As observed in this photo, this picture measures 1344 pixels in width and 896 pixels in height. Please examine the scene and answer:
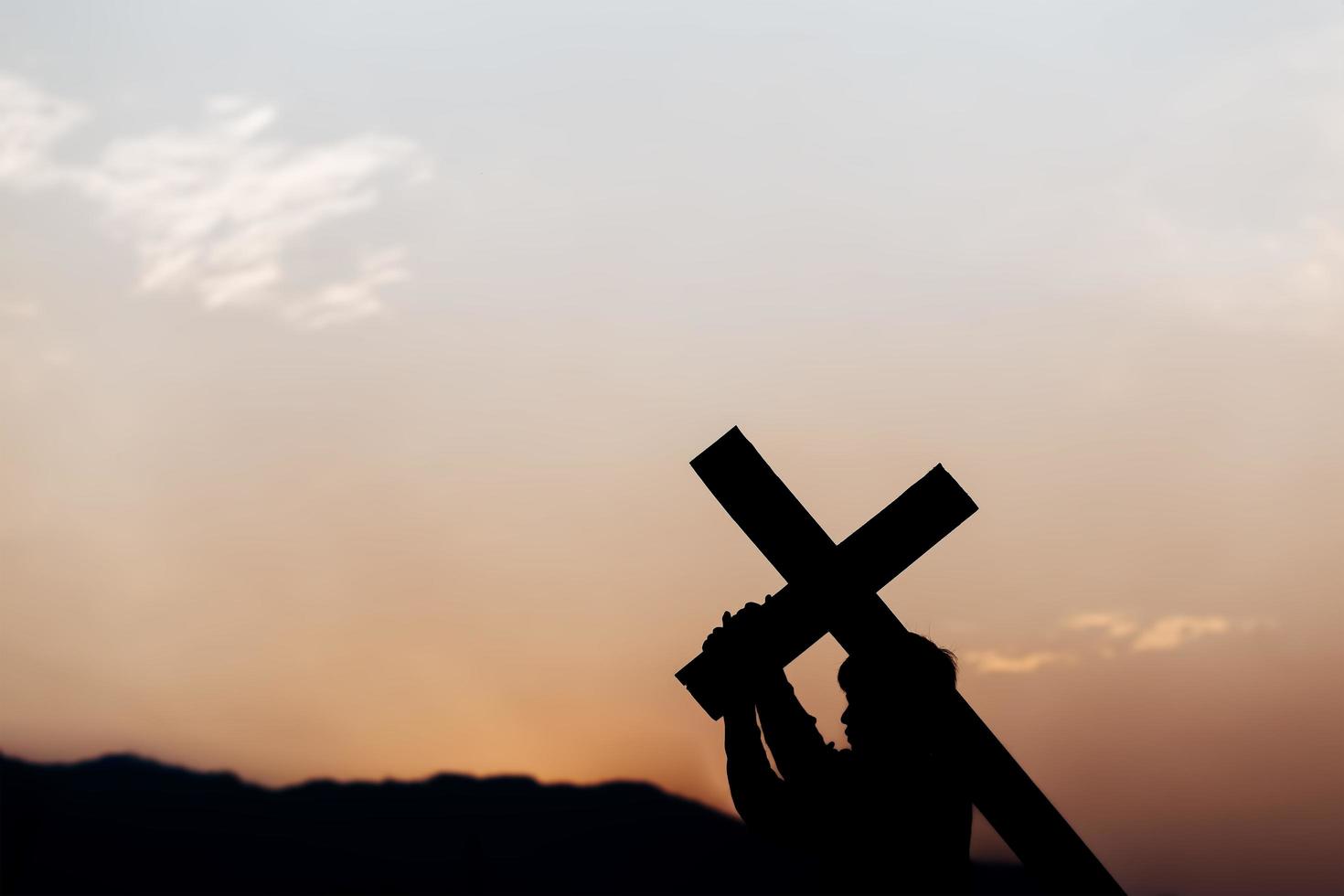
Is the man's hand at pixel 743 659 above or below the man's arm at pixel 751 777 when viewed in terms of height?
above

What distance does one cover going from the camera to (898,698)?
475 centimetres

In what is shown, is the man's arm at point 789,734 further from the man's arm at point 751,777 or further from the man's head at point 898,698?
the man's head at point 898,698

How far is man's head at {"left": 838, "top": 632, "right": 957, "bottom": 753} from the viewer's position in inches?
185

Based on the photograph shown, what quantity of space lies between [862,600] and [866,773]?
2.17 ft

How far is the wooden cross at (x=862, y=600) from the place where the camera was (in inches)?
187

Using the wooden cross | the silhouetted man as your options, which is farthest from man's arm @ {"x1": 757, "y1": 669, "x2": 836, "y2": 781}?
the wooden cross

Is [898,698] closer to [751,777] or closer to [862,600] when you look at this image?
[862,600]

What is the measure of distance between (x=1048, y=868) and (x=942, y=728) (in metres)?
0.66

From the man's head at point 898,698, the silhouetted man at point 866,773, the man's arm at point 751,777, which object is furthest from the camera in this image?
the man's head at point 898,698

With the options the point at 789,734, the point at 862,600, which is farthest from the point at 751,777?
the point at 862,600

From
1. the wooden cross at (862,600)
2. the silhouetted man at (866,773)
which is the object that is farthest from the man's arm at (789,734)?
the wooden cross at (862,600)

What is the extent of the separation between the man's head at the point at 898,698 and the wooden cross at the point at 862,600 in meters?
0.06

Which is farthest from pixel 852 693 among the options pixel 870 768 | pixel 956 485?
pixel 956 485

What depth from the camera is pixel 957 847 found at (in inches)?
178
